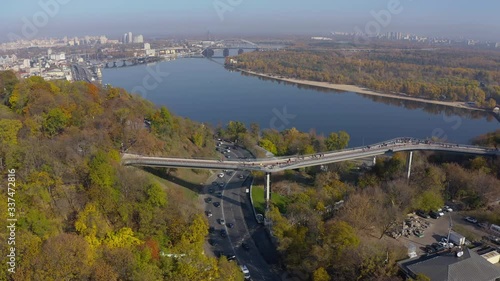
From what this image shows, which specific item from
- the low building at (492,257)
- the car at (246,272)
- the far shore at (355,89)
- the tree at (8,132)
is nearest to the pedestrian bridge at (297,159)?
the tree at (8,132)

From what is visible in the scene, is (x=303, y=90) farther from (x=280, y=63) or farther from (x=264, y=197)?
(x=264, y=197)

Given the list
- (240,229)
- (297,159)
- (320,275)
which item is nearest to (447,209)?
(297,159)

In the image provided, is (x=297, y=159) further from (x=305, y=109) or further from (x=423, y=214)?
(x=305, y=109)

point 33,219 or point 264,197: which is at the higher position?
point 33,219

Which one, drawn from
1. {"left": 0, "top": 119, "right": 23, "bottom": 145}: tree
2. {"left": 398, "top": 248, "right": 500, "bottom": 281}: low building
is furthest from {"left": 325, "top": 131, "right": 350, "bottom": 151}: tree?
{"left": 0, "top": 119, "right": 23, "bottom": 145}: tree

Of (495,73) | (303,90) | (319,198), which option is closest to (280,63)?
(303,90)
